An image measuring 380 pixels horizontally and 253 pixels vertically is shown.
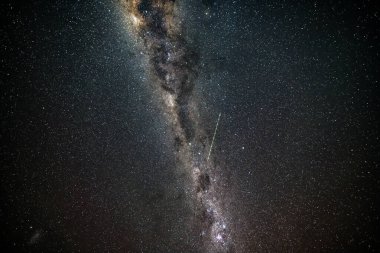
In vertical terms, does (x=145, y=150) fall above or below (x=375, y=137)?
below

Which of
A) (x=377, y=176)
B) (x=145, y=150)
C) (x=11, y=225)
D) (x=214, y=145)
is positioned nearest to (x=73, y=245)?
(x=11, y=225)

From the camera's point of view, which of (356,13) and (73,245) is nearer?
(356,13)

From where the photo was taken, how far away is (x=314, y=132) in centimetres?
398

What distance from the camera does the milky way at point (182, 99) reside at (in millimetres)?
3666

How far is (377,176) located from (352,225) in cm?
110

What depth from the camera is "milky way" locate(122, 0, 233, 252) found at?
12.0 feet

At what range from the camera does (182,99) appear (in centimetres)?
418

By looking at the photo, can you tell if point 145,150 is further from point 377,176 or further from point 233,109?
point 377,176

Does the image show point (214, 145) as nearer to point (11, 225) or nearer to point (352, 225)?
point (352, 225)

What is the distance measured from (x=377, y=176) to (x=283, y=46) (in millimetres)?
2885

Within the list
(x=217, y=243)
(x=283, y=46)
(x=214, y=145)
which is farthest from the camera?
(x=217, y=243)

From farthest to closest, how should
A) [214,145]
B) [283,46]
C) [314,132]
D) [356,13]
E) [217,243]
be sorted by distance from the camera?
[217,243] → [214,145] → [314,132] → [283,46] → [356,13]

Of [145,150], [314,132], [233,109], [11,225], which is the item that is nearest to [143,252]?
[145,150]

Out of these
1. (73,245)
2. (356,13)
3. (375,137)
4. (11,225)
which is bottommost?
(73,245)
